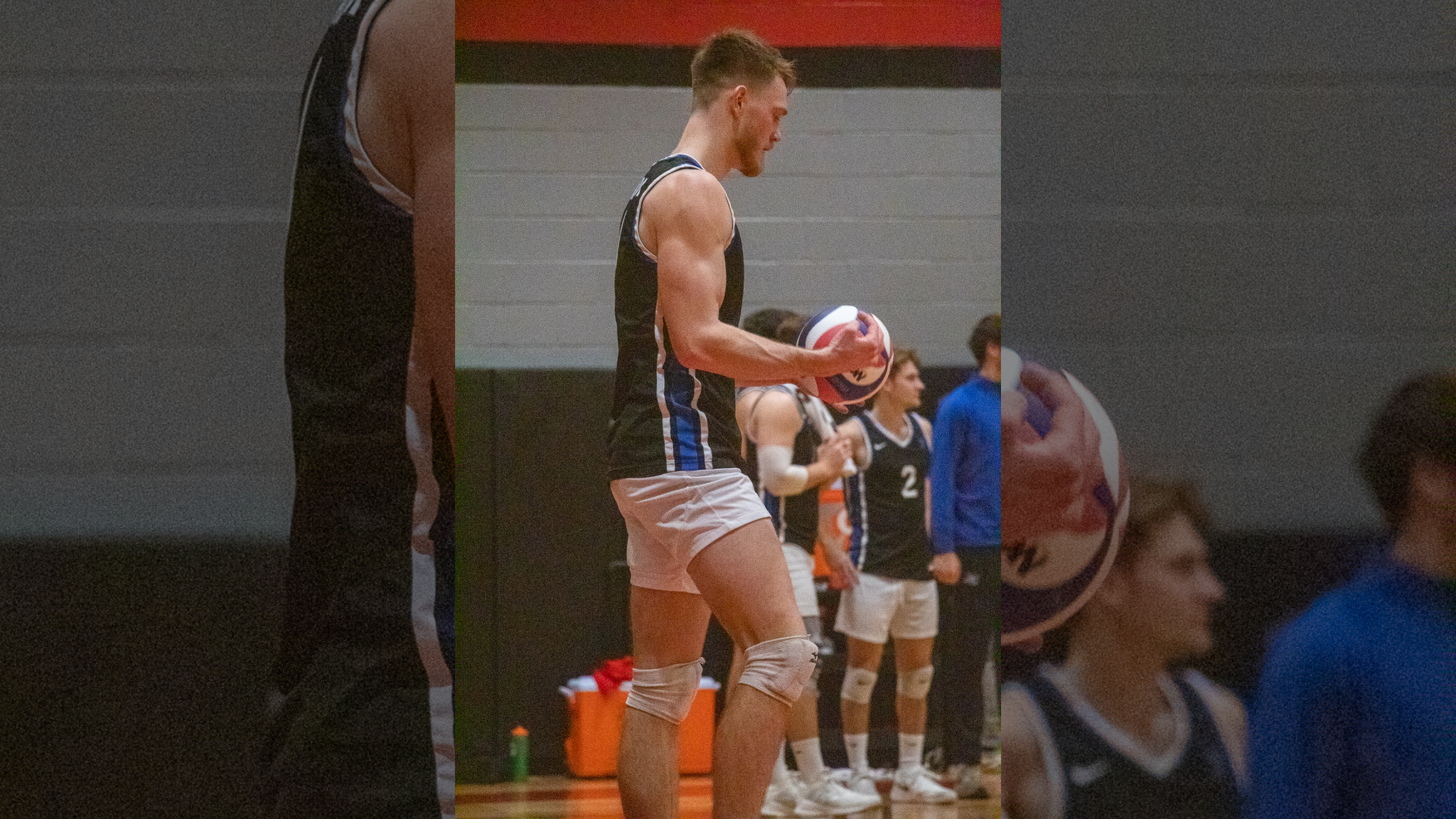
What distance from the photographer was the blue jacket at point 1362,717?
1783 mm

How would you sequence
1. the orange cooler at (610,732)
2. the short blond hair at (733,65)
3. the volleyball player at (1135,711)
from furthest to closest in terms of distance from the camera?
the orange cooler at (610,732), the short blond hair at (733,65), the volleyball player at (1135,711)

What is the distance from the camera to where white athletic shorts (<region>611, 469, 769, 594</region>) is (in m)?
2.57

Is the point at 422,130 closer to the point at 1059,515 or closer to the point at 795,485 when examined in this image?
the point at 1059,515

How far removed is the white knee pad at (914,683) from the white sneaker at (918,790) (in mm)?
265

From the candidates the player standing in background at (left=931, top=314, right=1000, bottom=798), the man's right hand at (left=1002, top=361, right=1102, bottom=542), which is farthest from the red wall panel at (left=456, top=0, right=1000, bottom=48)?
the man's right hand at (left=1002, top=361, right=1102, bottom=542)

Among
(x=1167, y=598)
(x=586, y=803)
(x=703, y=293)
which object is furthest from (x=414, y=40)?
(x=586, y=803)

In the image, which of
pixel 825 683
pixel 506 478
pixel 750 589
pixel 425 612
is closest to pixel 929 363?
pixel 825 683

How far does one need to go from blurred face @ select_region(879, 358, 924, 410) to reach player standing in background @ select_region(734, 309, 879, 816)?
335 mm

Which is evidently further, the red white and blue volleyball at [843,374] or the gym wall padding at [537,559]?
the gym wall padding at [537,559]

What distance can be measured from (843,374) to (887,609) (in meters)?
2.17

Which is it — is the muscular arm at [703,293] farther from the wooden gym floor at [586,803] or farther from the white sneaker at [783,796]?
the white sneaker at [783,796]

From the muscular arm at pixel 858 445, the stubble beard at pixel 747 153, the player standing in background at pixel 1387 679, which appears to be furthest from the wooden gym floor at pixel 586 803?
the player standing in background at pixel 1387 679

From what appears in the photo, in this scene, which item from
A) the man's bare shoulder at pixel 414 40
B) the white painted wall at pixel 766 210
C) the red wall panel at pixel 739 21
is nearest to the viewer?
the man's bare shoulder at pixel 414 40

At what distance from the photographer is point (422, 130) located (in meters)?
2.23
